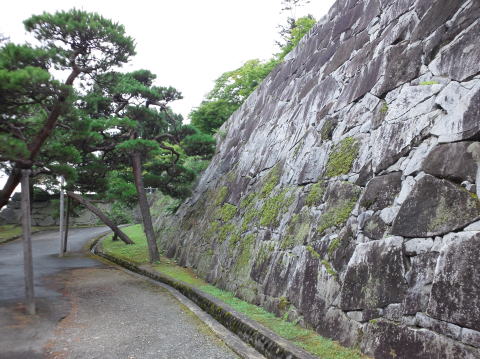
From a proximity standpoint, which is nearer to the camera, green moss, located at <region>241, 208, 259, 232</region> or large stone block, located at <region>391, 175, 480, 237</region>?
large stone block, located at <region>391, 175, 480, 237</region>

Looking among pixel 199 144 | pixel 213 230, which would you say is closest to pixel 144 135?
pixel 199 144

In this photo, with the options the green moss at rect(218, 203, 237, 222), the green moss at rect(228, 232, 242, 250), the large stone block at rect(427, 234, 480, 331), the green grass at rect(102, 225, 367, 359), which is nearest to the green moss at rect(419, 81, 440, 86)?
the large stone block at rect(427, 234, 480, 331)

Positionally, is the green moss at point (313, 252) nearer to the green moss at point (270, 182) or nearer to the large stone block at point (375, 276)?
the large stone block at point (375, 276)

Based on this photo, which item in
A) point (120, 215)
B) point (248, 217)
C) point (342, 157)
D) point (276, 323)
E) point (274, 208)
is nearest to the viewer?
point (276, 323)

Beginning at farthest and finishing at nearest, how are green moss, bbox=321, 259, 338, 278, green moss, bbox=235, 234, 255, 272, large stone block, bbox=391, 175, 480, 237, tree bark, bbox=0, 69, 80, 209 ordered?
green moss, bbox=235, 234, 255, 272
tree bark, bbox=0, 69, 80, 209
green moss, bbox=321, 259, 338, 278
large stone block, bbox=391, 175, 480, 237

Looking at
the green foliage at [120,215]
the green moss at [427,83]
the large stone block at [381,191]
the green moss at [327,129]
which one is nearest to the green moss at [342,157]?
the green moss at [327,129]

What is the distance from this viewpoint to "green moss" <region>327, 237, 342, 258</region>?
Answer: 182 inches

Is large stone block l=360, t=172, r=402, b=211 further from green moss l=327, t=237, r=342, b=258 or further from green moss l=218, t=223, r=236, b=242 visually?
green moss l=218, t=223, r=236, b=242

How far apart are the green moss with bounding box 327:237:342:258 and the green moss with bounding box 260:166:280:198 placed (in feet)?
8.97

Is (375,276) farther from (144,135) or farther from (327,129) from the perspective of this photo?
(144,135)

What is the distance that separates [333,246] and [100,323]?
407cm

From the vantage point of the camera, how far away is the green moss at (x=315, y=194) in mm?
5502

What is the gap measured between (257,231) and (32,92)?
15.9ft

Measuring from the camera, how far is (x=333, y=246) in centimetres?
468
